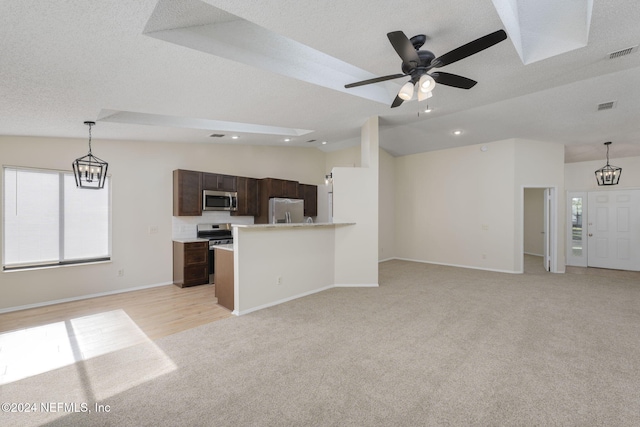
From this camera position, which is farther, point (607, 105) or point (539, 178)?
point (539, 178)

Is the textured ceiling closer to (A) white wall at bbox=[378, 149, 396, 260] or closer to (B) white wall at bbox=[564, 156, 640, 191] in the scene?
(B) white wall at bbox=[564, 156, 640, 191]

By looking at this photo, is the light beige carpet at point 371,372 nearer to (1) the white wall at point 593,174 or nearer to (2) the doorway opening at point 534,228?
(2) the doorway opening at point 534,228

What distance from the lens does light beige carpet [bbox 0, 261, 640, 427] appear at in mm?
1835

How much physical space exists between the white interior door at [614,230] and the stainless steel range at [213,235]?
9093 millimetres

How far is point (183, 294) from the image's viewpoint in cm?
459

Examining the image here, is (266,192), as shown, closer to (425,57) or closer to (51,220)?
(51,220)

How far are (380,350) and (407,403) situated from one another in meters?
0.73

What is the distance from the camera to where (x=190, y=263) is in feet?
16.4

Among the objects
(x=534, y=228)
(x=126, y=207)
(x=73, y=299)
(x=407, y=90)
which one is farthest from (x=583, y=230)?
(x=73, y=299)

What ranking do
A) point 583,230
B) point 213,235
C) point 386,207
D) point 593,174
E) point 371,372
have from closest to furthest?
point 371,372 < point 213,235 < point 593,174 < point 583,230 < point 386,207

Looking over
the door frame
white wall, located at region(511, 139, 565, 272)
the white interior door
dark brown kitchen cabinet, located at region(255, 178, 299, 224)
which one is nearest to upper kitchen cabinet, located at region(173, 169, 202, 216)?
dark brown kitchen cabinet, located at region(255, 178, 299, 224)

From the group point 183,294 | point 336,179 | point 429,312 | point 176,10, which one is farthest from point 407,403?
point 183,294

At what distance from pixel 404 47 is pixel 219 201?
14.8 ft

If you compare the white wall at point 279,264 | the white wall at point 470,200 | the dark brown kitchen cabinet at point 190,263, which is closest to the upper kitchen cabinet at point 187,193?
the dark brown kitchen cabinet at point 190,263
